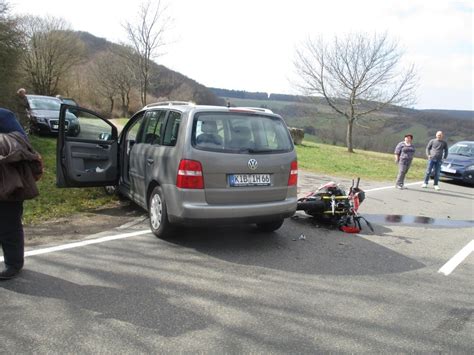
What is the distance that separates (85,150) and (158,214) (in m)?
2.06

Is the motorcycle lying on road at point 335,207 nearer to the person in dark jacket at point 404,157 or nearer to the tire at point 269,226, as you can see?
the tire at point 269,226

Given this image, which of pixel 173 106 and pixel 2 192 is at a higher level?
pixel 173 106

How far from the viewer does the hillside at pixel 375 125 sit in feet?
101

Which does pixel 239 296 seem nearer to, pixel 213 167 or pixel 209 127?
pixel 213 167

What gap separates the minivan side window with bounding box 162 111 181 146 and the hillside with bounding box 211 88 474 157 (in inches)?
37.3

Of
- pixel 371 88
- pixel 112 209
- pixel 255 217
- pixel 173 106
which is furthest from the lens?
pixel 371 88

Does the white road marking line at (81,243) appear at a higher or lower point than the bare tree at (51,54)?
lower

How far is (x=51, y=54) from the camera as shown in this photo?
3525 cm

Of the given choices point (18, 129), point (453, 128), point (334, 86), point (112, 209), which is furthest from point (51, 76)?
point (453, 128)

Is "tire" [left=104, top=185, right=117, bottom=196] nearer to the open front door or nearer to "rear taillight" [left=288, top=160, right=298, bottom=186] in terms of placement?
the open front door

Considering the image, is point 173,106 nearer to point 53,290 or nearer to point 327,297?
point 53,290

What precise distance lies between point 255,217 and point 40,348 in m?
2.80

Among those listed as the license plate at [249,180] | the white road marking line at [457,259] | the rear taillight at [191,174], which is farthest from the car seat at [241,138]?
the white road marking line at [457,259]

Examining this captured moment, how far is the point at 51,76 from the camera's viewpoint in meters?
35.9
